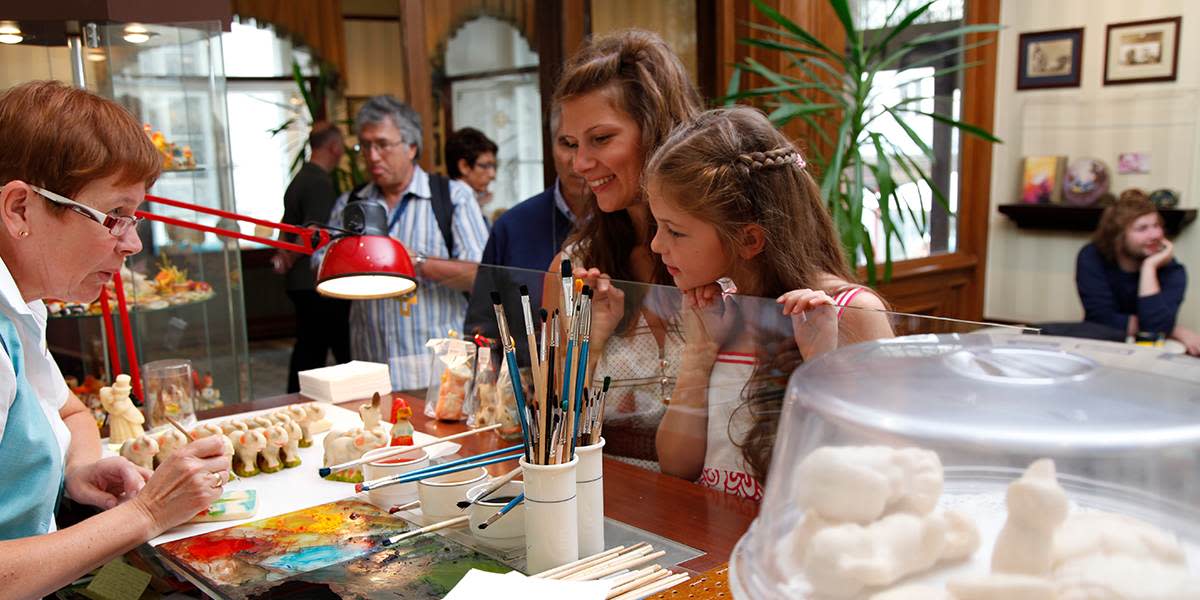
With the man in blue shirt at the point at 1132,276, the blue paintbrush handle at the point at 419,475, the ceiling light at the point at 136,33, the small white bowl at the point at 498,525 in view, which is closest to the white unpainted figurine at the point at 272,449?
the blue paintbrush handle at the point at 419,475

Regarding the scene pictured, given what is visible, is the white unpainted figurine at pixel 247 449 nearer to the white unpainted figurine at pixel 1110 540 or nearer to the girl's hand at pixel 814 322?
the girl's hand at pixel 814 322

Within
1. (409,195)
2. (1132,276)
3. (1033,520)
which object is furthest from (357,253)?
(1132,276)

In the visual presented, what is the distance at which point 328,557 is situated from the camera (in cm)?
140

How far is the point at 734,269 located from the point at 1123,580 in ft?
3.46

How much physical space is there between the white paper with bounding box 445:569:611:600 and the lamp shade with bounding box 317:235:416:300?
84 cm

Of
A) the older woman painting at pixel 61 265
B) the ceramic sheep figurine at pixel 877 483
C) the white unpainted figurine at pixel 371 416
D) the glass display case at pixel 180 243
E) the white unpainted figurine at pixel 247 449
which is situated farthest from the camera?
the glass display case at pixel 180 243

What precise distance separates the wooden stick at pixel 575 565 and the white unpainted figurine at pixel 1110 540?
0.64m

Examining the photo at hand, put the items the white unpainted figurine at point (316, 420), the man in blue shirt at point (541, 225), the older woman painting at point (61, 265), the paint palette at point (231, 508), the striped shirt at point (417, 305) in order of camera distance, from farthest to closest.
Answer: the man in blue shirt at point (541, 225)
the striped shirt at point (417, 305)
the white unpainted figurine at point (316, 420)
the paint palette at point (231, 508)
the older woman painting at point (61, 265)

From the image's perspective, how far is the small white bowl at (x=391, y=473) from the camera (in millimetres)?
1595

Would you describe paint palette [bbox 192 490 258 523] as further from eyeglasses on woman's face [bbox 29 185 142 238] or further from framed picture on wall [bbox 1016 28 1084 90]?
framed picture on wall [bbox 1016 28 1084 90]

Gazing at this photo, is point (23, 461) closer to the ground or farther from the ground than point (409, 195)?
closer to the ground

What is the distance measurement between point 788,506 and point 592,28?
3945mm

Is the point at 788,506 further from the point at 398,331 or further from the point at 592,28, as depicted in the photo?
the point at 592,28

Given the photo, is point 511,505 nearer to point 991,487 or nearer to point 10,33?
point 991,487
